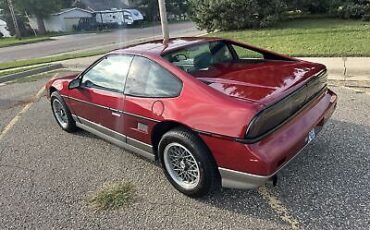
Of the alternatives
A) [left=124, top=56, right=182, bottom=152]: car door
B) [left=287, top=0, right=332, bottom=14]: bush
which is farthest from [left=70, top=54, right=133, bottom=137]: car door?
[left=287, top=0, right=332, bottom=14]: bush

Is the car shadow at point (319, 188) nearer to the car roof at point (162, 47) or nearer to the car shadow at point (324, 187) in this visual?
the car shadow at point (324, 187)

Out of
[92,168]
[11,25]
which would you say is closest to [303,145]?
[92,168]

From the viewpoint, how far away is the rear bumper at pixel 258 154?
265 centimetres

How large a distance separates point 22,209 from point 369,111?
4.61m

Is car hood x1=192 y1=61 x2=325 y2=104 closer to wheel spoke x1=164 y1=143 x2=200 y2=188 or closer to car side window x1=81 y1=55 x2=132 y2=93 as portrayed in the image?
wheel spoke x1=164 y1=143 x2=200 y2=188

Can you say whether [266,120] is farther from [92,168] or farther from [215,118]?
[92,168]

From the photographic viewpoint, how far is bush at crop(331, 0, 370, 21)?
43.3ft

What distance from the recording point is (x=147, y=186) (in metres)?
3.51

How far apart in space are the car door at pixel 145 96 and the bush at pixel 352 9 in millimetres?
12572

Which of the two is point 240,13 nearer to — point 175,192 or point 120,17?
point 175,192

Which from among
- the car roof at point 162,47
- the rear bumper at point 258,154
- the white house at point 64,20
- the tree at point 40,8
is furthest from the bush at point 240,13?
the white house at point 64,20

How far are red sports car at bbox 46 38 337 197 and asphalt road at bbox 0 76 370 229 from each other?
0.28 meters

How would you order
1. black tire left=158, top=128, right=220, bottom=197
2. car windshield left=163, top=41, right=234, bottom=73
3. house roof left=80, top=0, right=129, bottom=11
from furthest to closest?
house roof left=80, top=0, right=129, bottom=11 → car windshield left=163, top=41, right=234, bottom=73 → black tire left=158, top=128, right=220, bottom=197

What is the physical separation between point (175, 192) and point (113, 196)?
0.62 metres
